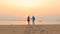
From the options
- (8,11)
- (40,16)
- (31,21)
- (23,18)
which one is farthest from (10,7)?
(31,21)

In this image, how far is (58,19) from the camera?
1682 millimetres

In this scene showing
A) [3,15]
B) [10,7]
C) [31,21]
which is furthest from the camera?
[10,7]

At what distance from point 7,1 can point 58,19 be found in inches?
25.1
